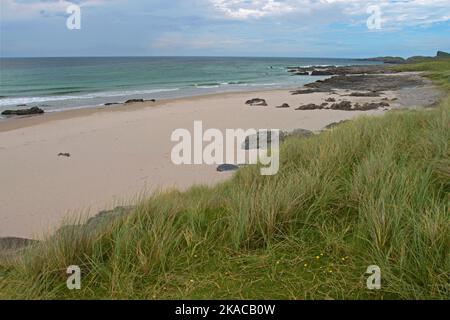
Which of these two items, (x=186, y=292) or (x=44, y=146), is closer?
(x=186, y=292)

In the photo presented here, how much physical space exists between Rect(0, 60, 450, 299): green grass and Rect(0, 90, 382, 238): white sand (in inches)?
60.5

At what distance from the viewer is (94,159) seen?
11117 mm

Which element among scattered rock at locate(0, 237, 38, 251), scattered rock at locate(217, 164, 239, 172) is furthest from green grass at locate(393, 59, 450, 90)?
scattered rock at locate(0, 237, 38, 251)

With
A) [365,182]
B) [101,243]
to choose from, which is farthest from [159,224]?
[365,182]

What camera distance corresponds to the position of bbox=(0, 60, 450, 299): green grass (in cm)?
294

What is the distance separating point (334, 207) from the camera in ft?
13.6

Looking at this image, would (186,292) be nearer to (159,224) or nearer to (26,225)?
(159,224)

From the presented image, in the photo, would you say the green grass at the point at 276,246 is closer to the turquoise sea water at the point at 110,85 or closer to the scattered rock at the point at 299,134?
the scattered rock at the point at 299,134

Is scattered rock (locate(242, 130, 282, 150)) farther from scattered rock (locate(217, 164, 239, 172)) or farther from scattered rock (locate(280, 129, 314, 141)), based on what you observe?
scattered rock (locate(217, 164, 239, 172))

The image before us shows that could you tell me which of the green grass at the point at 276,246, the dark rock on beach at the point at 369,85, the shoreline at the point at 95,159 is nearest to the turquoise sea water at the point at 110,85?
the dark rock on beach at the point at 369,85

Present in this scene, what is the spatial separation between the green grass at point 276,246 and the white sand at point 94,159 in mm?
1536

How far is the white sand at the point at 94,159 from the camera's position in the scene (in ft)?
24.7
